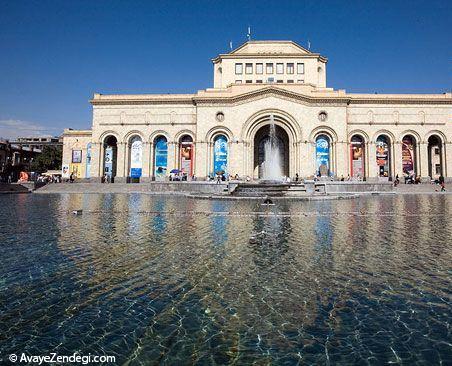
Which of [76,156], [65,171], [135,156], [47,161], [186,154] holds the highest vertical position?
[47,161]

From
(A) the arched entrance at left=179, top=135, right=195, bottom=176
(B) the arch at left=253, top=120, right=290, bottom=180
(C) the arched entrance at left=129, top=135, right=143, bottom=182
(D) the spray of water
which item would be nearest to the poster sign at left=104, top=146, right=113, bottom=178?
(C) the arched entrance at left=129, top=135, right=143, bottom=182

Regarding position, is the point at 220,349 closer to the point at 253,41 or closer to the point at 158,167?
the point at 158,167

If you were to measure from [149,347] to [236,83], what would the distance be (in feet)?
138

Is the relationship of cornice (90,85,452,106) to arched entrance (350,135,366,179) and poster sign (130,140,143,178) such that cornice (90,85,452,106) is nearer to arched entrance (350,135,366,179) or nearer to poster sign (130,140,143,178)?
arched entrance (350,135,366,179)

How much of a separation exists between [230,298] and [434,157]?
165ft

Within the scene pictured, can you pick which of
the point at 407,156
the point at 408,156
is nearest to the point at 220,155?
the point at 407,156

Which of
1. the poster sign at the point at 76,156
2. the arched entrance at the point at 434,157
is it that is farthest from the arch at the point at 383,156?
the poster sign at the point at 76,156

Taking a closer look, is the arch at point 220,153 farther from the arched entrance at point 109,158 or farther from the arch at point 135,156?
the arched entrance at point 109,158

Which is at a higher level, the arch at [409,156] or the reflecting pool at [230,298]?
the arch at [409,156]

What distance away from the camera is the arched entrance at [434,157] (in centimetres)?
4303

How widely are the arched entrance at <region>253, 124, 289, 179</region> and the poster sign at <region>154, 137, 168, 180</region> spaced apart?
12.8 metres

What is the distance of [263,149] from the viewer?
4547 cm

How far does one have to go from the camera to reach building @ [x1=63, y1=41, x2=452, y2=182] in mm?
40500

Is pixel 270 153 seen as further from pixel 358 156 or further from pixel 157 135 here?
pixel 157 135
